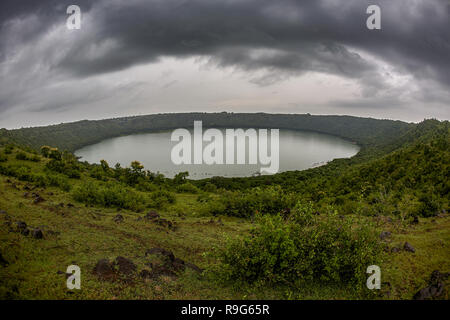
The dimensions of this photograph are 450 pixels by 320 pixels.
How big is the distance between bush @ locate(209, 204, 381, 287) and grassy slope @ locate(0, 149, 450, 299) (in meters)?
0.37

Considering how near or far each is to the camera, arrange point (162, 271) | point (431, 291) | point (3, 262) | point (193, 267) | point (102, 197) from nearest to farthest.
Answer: point (431, 291), point (3, 262), point (162, 271), point (193, 267), point (102, 197)

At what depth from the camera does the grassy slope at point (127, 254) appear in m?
6.25

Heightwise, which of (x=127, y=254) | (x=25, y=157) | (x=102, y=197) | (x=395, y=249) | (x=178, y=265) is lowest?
(x=178, y=265)

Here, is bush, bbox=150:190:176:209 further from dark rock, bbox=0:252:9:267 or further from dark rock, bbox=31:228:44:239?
dark rock, bbox=0:252:9:267

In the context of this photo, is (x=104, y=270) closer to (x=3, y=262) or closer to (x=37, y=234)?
(x=3, y=262)

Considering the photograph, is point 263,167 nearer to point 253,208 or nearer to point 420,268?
point 253,208

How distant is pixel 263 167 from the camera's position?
233 feet

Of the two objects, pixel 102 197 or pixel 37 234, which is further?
pixel 102 197

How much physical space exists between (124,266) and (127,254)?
4.69ft

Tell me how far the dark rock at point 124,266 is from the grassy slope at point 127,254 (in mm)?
518

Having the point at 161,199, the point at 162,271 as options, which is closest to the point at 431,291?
the point at 162,271

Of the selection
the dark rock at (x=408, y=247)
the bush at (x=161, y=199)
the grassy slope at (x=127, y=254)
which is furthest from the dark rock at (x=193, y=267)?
the bush at (x=161, y=199)

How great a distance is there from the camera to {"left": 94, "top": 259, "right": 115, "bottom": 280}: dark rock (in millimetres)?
6780

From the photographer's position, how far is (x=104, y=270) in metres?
6.94
